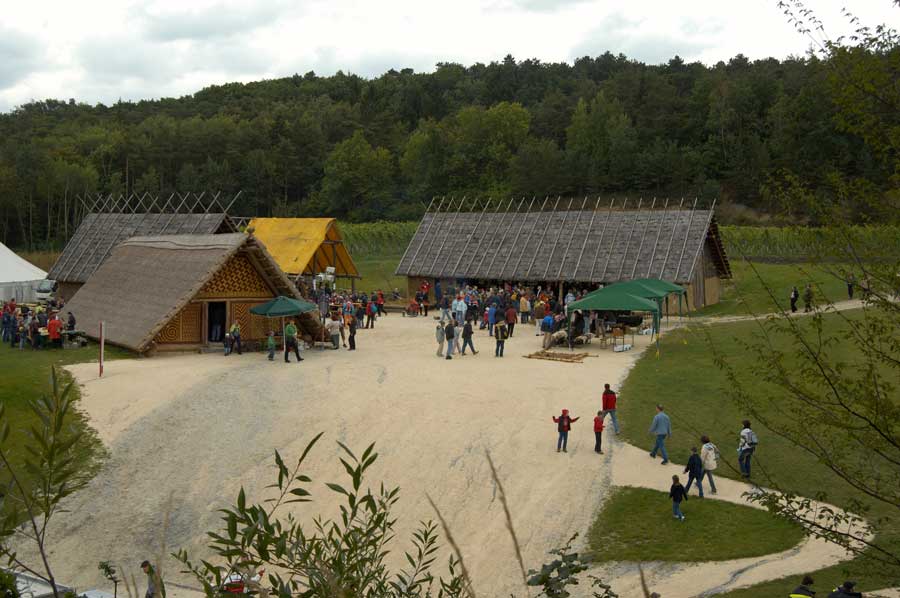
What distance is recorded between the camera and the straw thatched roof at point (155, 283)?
2573 cm

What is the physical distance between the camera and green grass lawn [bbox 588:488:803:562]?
13508mm

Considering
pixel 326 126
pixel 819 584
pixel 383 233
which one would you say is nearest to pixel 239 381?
pixel 819 584

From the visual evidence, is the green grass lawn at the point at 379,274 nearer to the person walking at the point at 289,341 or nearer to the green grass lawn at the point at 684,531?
the person walking at the point at 289,341

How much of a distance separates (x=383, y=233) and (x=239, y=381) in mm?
38240

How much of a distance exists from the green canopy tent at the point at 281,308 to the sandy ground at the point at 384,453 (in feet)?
5.30

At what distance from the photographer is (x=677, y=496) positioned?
14352 mm

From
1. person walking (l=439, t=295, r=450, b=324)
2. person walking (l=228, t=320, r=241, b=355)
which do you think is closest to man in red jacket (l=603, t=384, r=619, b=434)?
person walking (l=228, t=320, r=241, b=355)

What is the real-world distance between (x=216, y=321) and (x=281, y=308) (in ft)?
10.6

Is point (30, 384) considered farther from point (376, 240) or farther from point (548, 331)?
point (376, 240)

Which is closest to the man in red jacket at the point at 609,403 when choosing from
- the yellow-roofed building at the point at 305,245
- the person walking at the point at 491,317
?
the person walking at the point at 491,317

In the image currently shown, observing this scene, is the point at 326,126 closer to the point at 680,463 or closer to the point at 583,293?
the point at 583,293

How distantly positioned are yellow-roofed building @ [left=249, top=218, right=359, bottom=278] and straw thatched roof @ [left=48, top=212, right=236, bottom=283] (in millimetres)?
1833

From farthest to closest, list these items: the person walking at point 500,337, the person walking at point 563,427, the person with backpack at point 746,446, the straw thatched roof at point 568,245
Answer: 1. the straw thatched roof at point 568,245
2. the person walking at point 500,337
3. the person walking at point 563,427
4. the person with backpack at point 746,446

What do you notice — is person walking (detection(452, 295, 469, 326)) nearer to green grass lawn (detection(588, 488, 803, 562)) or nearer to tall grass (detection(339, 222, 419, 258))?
Answer: green grass lawn (detection(588, 488, 803, 562))
